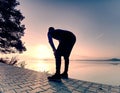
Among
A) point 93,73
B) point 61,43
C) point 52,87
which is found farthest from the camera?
point 93,73

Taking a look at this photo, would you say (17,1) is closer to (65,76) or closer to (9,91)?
(65,76)

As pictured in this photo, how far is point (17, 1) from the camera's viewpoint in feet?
52.1

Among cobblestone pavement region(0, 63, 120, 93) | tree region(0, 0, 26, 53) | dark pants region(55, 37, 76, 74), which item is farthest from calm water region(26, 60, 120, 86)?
cobblestone pavement region(0, 63, 120, 93)

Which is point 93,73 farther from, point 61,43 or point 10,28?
point 61,43

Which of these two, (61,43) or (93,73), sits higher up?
(61,43)

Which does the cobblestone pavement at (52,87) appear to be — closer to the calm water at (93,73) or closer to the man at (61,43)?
the man at (61,43)

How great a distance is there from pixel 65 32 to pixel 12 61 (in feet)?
32.8

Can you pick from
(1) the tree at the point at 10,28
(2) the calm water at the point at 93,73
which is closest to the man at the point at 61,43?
(2) the calm water at the point at 93,73

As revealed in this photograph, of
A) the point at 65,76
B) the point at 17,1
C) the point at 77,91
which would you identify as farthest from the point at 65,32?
the point at 17,1

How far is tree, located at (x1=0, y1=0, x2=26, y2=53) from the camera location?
47.3 ft

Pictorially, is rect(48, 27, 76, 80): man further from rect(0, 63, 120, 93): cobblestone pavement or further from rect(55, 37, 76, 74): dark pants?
rect(0, 63, 120, 93): cobblestone pavement

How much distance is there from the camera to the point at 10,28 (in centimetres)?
1454

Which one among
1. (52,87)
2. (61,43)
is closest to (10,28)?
(61,43)

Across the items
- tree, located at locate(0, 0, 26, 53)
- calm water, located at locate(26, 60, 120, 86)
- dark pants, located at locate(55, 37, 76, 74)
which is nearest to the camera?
dark pants, located at locate(55, 37, 76, 74)
